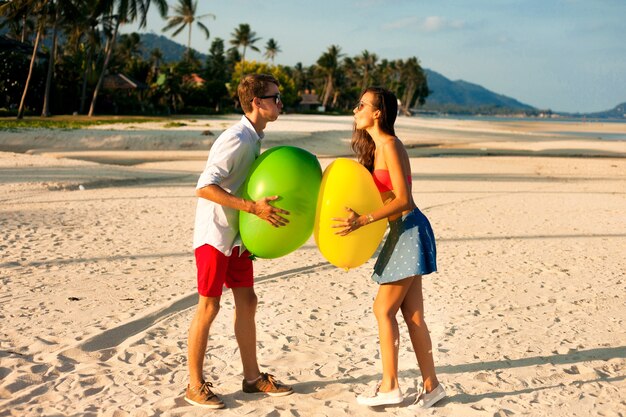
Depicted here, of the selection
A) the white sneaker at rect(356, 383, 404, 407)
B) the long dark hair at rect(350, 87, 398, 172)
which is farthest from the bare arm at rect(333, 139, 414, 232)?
the white sneaker at rect(356, 383, 404, 407)

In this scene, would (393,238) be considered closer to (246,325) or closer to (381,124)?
(381,124)

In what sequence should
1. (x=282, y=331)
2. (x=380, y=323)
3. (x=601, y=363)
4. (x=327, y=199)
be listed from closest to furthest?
(x=327, y=199), (x=380, y=323), (x=601, y=363), (x=282, y=331)

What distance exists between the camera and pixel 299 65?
13850cm

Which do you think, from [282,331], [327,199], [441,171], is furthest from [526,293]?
[441,171]

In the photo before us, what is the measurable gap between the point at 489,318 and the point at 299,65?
447 feet

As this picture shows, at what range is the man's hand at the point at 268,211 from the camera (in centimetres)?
356

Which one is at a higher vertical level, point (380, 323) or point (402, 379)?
point (380, 323)

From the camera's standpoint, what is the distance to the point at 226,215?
373 cm

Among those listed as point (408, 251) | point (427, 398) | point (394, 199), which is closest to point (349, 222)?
point (394, 199)

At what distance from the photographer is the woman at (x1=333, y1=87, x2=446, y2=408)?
3693 mm

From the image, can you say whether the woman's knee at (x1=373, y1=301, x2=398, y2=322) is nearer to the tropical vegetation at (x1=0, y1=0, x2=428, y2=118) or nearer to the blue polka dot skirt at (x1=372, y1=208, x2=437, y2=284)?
the blue polka dot skirt at (x1=372, y1=208, x2=437, y2=284)

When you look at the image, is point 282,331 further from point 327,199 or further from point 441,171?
point 441,171

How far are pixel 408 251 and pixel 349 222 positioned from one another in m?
0.43

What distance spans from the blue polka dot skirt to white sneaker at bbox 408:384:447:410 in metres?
0.77
